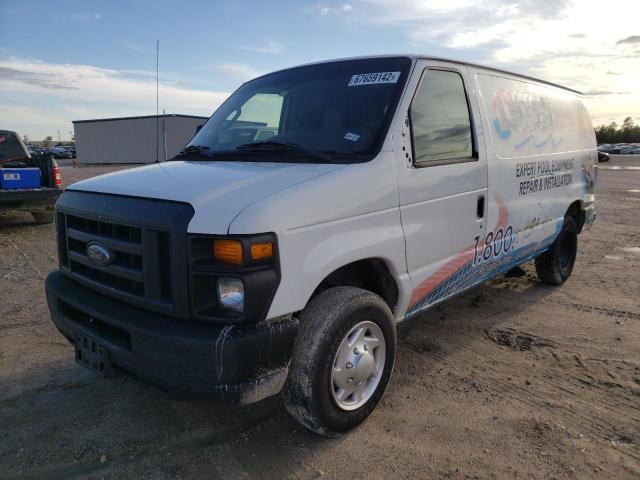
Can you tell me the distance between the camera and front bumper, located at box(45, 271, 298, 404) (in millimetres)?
2328

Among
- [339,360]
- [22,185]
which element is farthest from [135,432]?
[22,185]

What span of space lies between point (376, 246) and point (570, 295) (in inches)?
141

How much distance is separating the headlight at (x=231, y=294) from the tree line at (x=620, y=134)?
99.7m

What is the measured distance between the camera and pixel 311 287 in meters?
2.59

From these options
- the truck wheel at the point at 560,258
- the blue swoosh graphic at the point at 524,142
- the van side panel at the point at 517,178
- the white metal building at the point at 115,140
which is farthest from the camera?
the white metal building at the point at 115,140

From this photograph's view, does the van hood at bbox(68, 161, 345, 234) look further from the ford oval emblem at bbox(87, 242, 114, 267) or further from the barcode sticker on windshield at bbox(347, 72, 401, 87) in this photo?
the barcode sticker on windshield at bbox(347, 72, 401, 87)

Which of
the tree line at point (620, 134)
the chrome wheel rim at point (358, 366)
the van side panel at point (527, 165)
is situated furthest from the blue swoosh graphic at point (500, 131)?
the tree line at point (620, 134)

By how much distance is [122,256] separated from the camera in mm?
2729

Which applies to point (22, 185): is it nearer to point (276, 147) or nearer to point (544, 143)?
point (276, 147)

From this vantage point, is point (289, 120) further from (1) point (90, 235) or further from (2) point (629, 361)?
(2) point (629, 361)

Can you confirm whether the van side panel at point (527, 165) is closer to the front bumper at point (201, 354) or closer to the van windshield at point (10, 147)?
the front bumper at point (201, 354)

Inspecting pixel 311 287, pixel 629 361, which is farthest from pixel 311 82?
pixel 629 361

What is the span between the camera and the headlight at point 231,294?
2.37 meters

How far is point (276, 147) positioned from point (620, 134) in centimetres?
10345
